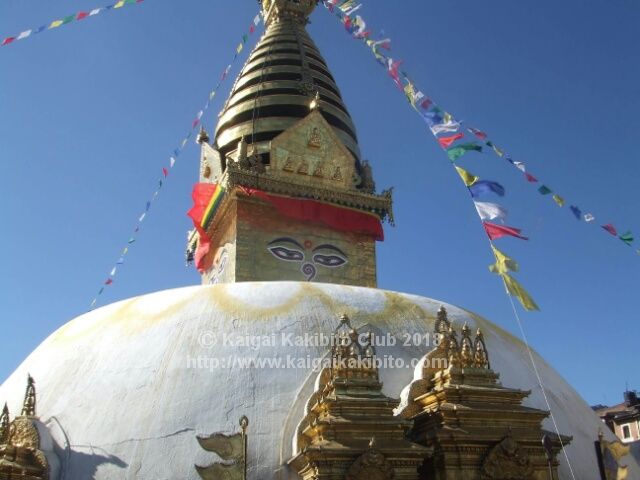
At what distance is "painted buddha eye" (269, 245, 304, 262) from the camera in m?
17.8

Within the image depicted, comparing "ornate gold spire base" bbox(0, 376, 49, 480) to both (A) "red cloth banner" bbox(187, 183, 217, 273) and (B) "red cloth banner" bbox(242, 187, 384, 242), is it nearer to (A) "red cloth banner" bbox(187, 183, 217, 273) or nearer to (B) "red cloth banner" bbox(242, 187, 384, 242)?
(B) "red cloth banner" bbox(242, 187, 384, 242)

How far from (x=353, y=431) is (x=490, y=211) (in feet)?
14.6

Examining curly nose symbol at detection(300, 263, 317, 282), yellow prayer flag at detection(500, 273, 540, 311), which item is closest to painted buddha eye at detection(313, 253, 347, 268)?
curly nose symbol at detection(300, 263, 317, 282)

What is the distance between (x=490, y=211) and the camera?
1067cm

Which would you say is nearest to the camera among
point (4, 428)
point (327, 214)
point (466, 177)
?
point (4, 428)

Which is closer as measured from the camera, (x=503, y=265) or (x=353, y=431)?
(x=353, y=431)

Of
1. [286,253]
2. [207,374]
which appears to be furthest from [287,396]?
[286,253]

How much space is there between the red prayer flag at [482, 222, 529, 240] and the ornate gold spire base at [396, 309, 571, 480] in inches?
78.8

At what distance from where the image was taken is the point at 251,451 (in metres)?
8.44

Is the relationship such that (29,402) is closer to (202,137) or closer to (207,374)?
(207,374)

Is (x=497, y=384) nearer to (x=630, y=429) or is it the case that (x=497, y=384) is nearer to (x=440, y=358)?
(x=440, y=358)

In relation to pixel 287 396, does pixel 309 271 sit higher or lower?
higher

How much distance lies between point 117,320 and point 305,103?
12180mm

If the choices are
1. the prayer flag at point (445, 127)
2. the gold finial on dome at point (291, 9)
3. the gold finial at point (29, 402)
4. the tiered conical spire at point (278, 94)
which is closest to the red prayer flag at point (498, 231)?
the prayer flag at point (445, 127)
